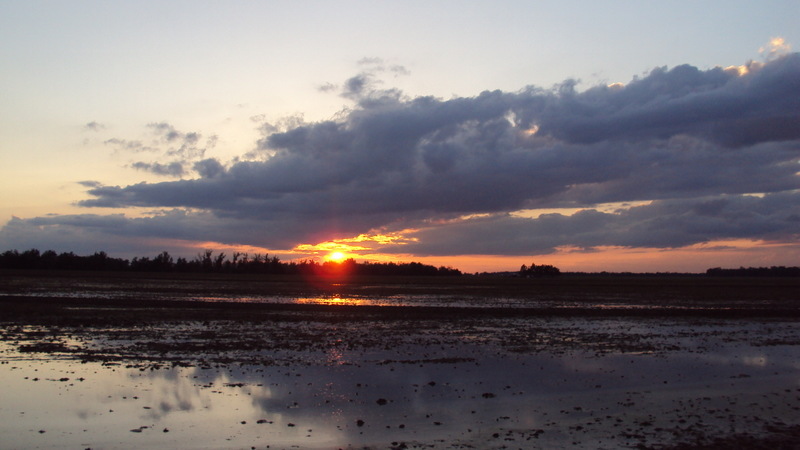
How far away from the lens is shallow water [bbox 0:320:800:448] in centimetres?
1151

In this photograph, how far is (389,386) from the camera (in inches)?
647

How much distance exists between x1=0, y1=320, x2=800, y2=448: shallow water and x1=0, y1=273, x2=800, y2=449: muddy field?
0.06 m

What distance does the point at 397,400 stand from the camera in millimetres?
14766

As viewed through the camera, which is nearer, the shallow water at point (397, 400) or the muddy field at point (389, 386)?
the shallow water at point (397, 400)

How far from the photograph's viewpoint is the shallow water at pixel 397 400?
1151 centimetres

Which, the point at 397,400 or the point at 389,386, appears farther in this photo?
the point at 389,386

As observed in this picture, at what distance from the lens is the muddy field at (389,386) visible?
11.6m

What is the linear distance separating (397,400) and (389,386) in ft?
5.49

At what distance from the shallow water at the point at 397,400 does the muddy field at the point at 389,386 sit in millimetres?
63

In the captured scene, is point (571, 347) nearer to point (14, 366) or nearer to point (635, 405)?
point (635, 405)

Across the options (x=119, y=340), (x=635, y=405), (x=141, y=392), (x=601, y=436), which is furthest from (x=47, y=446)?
(x=119, y=340)

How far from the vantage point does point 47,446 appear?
1066 cm

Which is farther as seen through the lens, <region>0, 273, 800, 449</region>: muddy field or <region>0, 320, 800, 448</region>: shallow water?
<region>0, 273, 800, 449</region>: muddy field

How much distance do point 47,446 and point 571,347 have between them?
63.9 ft
